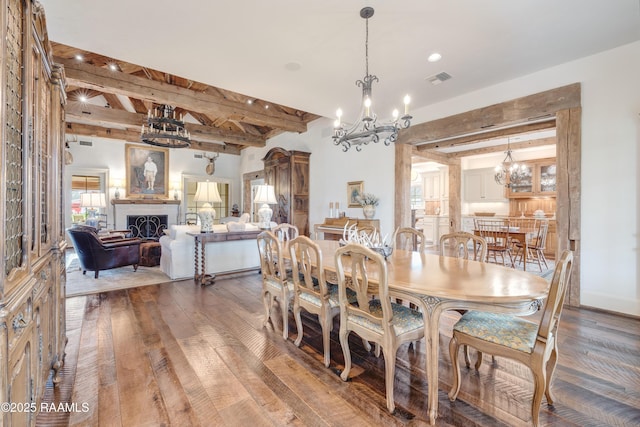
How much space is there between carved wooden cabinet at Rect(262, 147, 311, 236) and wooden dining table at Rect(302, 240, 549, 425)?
16.7ft

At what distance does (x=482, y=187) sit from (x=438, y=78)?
542 cm

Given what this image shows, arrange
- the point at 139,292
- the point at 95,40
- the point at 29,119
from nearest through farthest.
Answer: the point at 29,119
the point at 95,40
the point at 139,292

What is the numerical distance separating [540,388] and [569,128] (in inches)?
131

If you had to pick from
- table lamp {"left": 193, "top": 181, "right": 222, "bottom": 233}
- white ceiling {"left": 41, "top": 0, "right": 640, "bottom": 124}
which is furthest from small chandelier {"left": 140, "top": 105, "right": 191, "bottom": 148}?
white ceiling {"left": 41, "top": 0, "right": 640, "bottom": 124}

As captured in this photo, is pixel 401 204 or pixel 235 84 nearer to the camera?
pixel 235 84

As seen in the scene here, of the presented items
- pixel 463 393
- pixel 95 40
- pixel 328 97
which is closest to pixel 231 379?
pixel 463 393

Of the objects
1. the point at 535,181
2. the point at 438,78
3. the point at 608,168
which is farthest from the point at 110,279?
the point at 535,181

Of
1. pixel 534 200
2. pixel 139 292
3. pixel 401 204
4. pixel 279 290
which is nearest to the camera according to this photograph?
pixel 279 290

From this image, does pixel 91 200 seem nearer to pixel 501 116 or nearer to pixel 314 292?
pixel 314 292

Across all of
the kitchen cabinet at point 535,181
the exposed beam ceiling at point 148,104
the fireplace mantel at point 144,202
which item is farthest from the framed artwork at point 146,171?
the kitchen cabinet at point 535,181

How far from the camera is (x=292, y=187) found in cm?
697

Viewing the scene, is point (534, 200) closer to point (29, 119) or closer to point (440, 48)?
point (440, 48)

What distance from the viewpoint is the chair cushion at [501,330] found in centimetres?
156

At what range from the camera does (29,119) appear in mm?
1297
